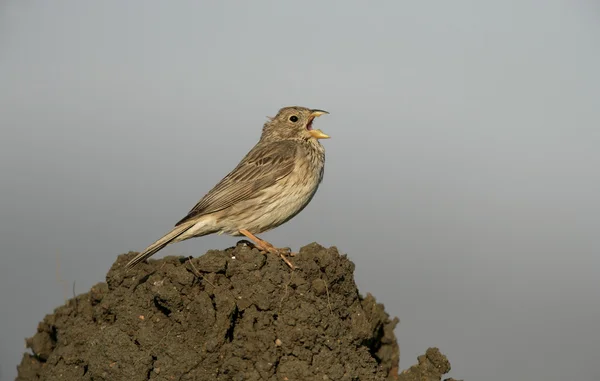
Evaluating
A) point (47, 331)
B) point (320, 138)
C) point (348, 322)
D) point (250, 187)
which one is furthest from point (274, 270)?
point (47, 331)

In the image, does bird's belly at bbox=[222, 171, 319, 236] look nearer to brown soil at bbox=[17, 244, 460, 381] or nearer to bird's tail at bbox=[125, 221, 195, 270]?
bird's tail at bbox=[125, 221, 195, 270]

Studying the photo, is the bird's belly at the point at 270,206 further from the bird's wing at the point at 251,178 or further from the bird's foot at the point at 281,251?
the bird's foot at the point at 281,251

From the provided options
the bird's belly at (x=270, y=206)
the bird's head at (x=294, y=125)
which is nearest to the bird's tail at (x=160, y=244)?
the bird's belly at (x=270, y=206)

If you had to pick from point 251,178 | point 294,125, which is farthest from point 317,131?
point 251,178

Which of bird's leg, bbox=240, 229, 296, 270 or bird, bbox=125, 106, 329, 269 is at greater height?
bird, bbox=125, 106, 329, 269

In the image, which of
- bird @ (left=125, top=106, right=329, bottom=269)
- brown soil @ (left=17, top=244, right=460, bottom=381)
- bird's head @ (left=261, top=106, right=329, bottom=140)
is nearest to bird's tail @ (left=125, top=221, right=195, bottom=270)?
bird @ (left=125, top=106, right=329, bottom=269)

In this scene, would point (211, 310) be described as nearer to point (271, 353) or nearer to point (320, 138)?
point (271, 353)

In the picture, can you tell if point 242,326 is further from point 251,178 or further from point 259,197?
point 251,178
